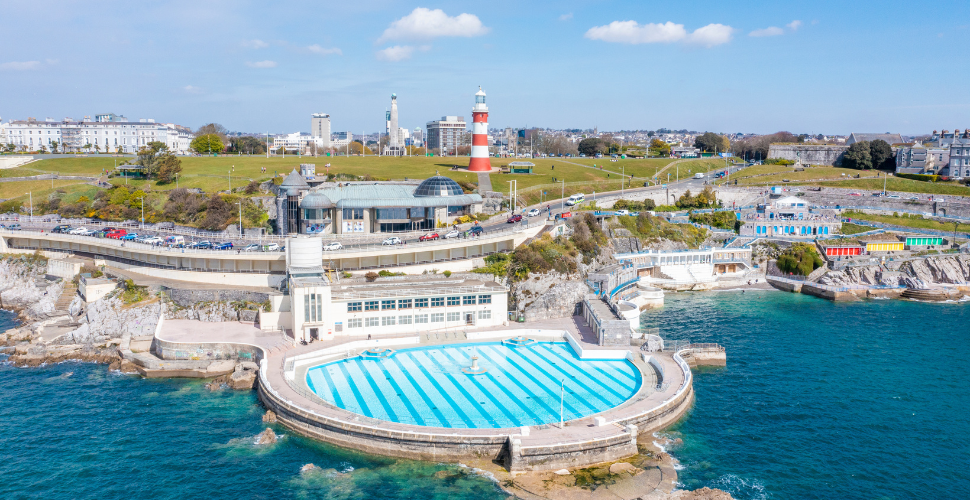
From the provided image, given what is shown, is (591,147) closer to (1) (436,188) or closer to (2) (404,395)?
(1) (436,188)

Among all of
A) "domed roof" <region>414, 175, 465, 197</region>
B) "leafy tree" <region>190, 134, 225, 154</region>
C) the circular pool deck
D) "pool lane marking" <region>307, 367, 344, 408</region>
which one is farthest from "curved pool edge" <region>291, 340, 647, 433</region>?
"leafy tree" <region>190, 134, 225, 154</region>

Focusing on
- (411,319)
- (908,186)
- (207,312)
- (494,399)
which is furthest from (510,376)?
(908,186)

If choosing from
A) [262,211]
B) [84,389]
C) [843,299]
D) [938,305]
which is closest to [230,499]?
[84,389]

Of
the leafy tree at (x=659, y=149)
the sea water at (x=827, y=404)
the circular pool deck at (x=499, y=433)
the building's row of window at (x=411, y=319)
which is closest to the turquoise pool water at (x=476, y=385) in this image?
the circular pool deck at (x=499, y=433)

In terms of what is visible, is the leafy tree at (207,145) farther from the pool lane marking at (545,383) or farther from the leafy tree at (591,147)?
the pool lane marking at (545,383)

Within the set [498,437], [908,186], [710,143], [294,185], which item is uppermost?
[710,143]

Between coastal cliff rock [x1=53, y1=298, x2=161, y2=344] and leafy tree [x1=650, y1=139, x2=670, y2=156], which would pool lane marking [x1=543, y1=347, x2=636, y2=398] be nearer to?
coastal cliff rock [x1=53, y1=298, x2=161, y2=344]

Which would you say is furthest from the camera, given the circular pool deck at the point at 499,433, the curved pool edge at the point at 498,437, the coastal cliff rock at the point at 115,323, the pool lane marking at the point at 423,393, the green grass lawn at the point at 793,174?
the green grass lawn at the point at 793,174
